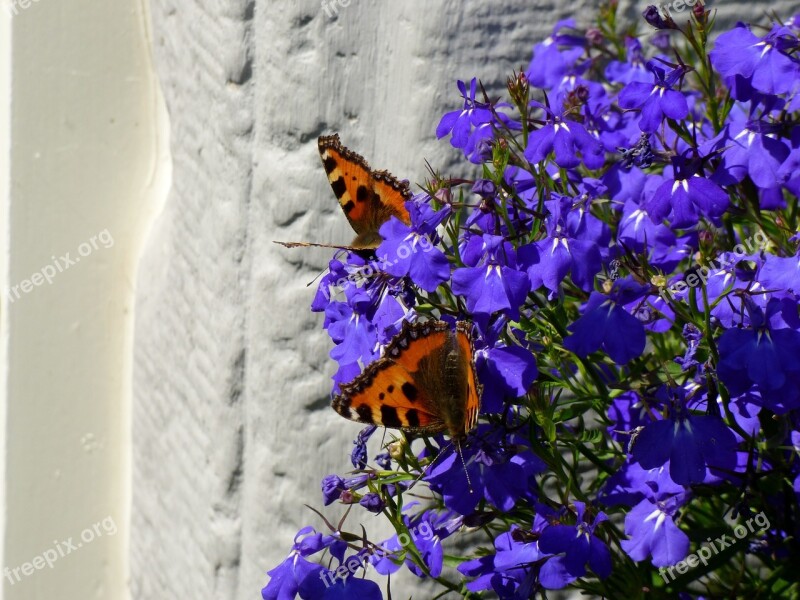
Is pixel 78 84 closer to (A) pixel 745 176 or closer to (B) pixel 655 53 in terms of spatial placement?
(B) pixel 655 53

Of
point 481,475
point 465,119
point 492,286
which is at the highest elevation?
point 465,119

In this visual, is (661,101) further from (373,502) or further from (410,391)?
(373,502)

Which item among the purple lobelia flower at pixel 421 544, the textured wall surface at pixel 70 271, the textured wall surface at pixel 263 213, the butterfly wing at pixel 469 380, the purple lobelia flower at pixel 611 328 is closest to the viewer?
the butterfly wing at pixel 469 380

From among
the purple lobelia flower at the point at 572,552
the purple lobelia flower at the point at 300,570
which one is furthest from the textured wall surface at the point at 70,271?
the purple lobelia flower at the point at 572,552

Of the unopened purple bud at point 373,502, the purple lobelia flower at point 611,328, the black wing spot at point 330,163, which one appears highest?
the black wing spot at point 330,163

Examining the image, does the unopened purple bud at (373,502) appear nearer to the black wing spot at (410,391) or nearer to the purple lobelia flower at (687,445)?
the black wing spot at (410,391)

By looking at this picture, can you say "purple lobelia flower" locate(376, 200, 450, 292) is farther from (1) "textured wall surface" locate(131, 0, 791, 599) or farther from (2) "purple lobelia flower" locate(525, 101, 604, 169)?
(1) "textured wall surface" locate(131, 0, 791, 599)

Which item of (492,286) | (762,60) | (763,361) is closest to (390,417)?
(492,286)
